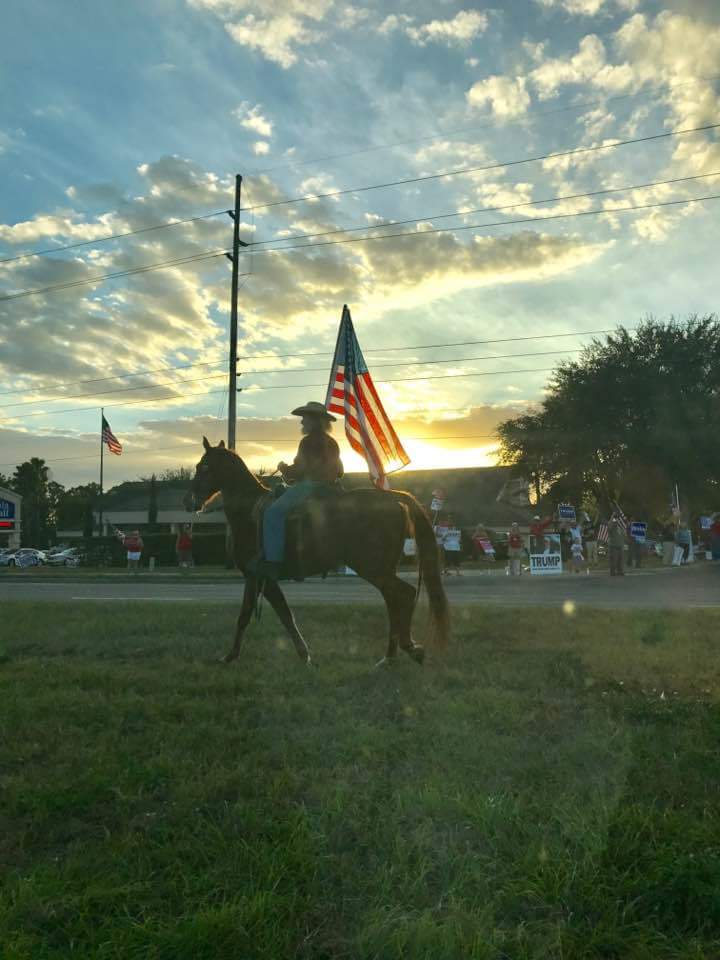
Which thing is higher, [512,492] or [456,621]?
[512,492]

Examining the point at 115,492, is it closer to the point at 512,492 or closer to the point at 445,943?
the point at 512,492

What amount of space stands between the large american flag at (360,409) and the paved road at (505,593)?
327 centimetres

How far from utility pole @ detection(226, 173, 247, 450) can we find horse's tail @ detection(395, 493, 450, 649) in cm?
2280

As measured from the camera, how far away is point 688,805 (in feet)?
12.8

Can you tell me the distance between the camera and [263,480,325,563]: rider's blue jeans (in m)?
7.91

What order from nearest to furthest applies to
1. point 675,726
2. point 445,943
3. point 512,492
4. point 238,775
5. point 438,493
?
point 445,943
point 238,775
point 675,726
point 438,493
point 512,492

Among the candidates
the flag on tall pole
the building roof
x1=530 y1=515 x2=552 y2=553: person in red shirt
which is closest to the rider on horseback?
x1=530 y1=515 x2=552 y2=553: person in red shirt

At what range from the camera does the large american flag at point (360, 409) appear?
13320mm

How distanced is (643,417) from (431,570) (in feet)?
137

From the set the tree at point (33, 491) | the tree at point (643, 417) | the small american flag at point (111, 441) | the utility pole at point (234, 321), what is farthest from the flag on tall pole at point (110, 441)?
the tree at point (33, 491)

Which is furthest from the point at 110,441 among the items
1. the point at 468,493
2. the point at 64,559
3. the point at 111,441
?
the point at 468,493

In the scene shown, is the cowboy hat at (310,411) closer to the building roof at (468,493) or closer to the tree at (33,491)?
the building roof at (468,493)

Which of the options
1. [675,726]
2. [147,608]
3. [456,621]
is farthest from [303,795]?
[147,608]

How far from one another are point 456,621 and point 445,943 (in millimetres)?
8418
